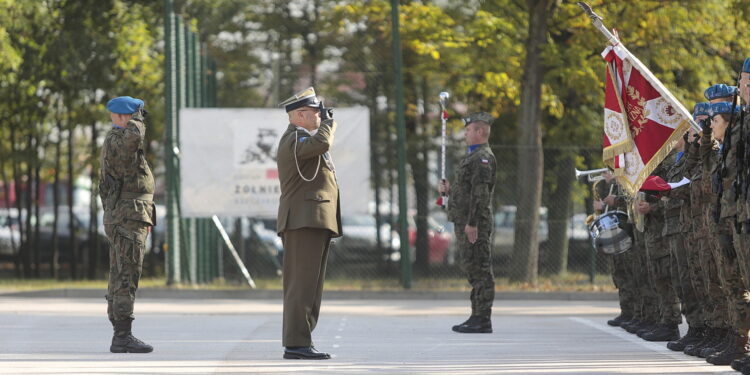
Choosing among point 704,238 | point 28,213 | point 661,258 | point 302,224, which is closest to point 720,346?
point 704,238

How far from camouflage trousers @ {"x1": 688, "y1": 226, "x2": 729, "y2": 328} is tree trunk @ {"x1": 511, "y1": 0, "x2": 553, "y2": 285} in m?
9.96

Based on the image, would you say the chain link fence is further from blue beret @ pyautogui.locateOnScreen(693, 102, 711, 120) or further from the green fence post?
blue beret @ pyautogui.locateOnScreen(693, 102, 711, 120)

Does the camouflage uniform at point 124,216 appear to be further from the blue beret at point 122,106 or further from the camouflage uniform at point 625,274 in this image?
the camouflage uniform at point 625,274

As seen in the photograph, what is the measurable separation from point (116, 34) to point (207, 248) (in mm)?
4882

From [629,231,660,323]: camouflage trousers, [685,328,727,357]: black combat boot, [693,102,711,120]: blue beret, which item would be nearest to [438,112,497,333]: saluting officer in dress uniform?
[629,231,660,323]: camouflage trousers

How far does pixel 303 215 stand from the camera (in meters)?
9.66

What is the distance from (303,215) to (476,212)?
289cm

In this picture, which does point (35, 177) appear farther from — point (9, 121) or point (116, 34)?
point (116, 34)

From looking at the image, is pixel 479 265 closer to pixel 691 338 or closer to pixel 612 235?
pixel 612 235

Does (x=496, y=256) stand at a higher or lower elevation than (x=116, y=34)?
lower

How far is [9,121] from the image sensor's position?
78.8 ft

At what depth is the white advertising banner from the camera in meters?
19.1

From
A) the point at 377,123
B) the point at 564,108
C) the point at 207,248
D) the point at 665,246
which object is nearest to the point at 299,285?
the point at 665,246

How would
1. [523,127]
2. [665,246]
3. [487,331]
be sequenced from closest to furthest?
1. [665,246]
2. [487,331]
3. [523,127]
